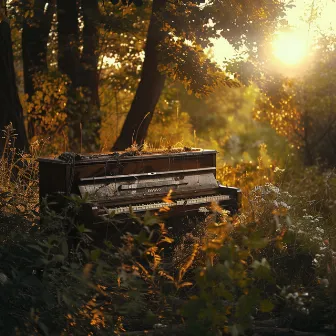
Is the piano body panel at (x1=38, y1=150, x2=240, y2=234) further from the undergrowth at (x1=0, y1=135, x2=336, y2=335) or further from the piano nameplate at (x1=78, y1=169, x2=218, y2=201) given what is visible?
the undergrowth at (x1=0, y1=135, x2=336, y2=335)

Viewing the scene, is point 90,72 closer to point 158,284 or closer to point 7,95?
point 7,95

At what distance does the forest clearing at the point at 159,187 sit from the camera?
4.54 metres

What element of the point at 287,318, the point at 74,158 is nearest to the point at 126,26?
the point at 74,158

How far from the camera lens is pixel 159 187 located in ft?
27.3

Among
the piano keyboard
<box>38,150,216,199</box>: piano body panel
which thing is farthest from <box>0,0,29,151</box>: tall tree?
the piano keyboard

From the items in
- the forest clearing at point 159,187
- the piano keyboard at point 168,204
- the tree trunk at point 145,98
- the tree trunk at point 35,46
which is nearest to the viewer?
the forest clearing at point 159,187

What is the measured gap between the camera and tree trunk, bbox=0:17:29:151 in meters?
11.2

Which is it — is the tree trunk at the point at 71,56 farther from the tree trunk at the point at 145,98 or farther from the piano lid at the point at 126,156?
the piano lid at the point at 126,156

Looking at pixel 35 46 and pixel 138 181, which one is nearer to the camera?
pixel 138 181

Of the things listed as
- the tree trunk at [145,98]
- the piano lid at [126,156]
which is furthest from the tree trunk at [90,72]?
the piano lid at [126,156]

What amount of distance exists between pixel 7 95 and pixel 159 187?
430cm

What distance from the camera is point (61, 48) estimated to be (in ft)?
45.0

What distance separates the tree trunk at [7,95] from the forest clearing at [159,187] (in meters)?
0.02

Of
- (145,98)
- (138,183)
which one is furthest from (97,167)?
(145,98)
